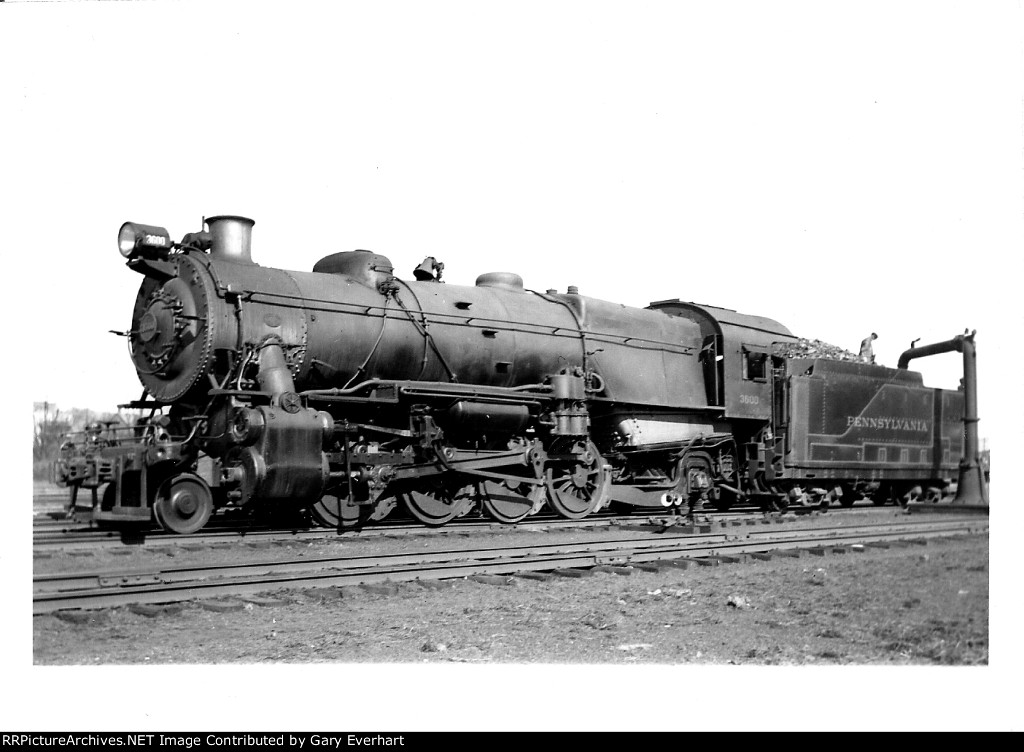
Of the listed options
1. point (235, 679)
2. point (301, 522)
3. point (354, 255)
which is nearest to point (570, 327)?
point (354, 255)

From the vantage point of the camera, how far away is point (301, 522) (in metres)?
11.0

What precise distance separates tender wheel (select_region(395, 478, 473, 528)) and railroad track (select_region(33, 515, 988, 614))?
1975 mm

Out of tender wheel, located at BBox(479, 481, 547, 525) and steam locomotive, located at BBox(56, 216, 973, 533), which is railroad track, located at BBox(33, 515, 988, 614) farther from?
tender wheel, located at BBox(479, 481, 547, 525)

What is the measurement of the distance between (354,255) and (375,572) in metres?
4.25

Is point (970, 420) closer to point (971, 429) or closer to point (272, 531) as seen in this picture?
point (971, 429)

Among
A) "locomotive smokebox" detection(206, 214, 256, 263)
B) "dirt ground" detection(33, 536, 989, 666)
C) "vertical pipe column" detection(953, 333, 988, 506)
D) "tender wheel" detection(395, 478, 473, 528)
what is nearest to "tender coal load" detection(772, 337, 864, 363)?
"vertical pipe column" detection(953, 333, 988, 506)

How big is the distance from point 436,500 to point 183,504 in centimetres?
377

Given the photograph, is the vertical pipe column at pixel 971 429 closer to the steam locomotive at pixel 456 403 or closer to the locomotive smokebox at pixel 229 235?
the steam locomotive at pixel 456 403

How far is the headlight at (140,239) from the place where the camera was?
898cm

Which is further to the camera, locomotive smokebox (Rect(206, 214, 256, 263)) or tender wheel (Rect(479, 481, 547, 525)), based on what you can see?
tender wheel (Rect(479, 481, 547, 525))

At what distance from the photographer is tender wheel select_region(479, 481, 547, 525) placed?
453 inches

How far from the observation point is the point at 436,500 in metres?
11.4

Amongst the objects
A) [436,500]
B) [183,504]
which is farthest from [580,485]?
[183,504]

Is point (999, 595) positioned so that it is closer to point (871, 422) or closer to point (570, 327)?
point (570, 327)
